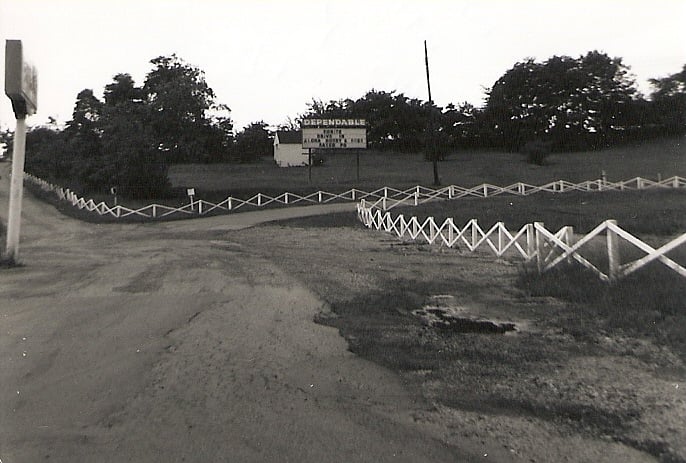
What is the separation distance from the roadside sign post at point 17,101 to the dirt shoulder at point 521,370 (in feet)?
21.6

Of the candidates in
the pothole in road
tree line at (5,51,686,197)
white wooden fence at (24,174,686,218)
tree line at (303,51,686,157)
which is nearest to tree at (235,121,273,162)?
tree line at (5,51,686,197)

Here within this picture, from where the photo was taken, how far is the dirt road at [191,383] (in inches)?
140

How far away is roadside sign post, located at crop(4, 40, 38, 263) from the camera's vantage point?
10.2m

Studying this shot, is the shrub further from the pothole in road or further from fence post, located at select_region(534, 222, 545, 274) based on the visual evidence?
the pothole in road

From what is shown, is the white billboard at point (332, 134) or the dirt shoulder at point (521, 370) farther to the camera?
the white billboard at point (332, 134)

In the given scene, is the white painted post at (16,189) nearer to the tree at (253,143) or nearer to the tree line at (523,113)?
the tree line at (523,113)

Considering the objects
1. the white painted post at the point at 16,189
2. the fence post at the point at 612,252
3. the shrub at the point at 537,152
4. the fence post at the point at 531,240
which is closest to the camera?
the fence post at the point at 612,252

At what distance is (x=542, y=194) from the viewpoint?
36406 mm

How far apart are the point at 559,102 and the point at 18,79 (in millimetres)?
65956

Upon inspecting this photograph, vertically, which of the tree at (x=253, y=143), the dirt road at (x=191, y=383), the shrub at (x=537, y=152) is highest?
the tree at (x=253, y=143)

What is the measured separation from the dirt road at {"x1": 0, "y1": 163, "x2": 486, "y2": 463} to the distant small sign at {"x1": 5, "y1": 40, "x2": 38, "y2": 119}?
12.4 ft

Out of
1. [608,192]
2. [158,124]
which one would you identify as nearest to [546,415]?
[608,192]

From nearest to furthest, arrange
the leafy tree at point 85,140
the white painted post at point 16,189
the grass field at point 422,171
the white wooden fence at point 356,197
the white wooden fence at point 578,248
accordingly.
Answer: the white wooden fence at point 578,248
the white painted post at point 16,189
the white wooden fence at point 356,197
the grass field at point 422,171
the leafy tree at point 85,140

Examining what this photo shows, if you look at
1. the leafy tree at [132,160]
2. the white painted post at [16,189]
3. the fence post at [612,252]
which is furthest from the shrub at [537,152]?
the white painted post at [16,189]
